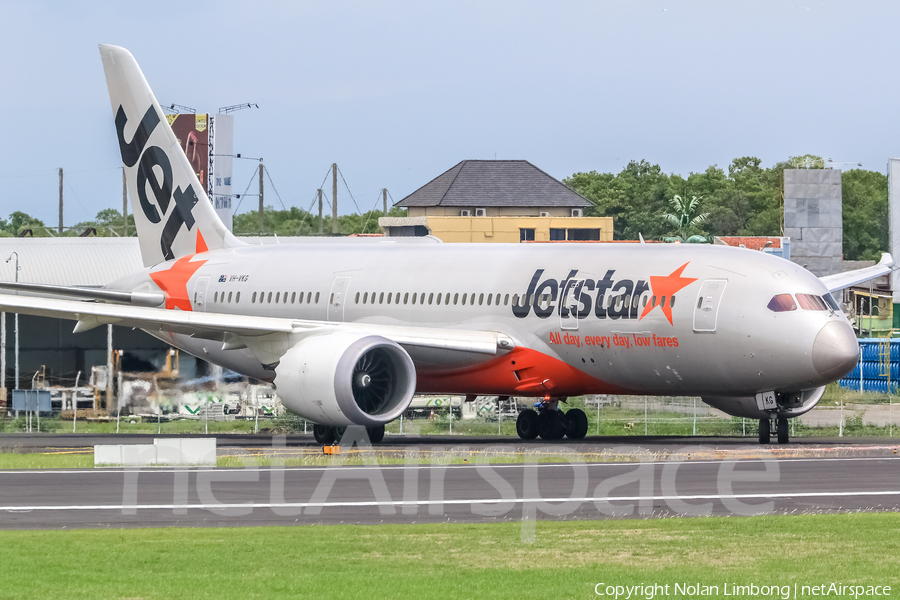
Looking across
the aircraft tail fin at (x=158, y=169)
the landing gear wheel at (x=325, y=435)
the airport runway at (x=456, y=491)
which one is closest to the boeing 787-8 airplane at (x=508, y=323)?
the landing gear wheel at (x=325, y=435)

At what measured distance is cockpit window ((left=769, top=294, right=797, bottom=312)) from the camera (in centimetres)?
2536

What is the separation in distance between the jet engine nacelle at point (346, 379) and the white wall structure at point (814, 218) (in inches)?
2935

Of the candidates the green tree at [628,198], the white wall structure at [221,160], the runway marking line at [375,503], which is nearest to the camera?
the runway marking line at [375,503]

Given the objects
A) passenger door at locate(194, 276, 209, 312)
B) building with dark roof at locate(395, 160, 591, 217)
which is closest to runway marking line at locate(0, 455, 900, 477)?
passenger door at locate(194, 276, 209, 312)

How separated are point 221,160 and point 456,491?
241 feet

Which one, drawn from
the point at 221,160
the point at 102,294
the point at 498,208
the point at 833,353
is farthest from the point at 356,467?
the point at 498,208

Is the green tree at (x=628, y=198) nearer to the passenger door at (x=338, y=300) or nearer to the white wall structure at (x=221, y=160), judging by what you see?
the white wall structure at (x=221, y=160)

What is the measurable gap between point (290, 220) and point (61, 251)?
68.8 metres

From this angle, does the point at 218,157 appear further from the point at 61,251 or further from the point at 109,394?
the point at 109,394

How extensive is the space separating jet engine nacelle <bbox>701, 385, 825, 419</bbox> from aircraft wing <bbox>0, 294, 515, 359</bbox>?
461cm

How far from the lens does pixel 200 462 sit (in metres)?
23.3

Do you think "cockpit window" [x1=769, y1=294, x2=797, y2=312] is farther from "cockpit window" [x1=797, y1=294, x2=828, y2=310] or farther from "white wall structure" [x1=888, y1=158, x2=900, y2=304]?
"white wall structure" [x1=888, y1=158, x2=900, y2=304]

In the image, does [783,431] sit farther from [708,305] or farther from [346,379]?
[346,379]

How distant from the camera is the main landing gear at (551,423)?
30828 mm
